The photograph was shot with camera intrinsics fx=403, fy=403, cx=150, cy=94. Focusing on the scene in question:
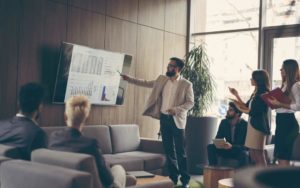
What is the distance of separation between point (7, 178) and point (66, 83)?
2909 mm

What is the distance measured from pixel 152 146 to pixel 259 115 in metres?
2.11

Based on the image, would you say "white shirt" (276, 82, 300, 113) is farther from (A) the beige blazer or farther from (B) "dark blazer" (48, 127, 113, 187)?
(B) "dark blazer" (48, 127, 113, 187)

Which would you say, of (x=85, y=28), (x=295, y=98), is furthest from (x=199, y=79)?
(x=295, y=98)

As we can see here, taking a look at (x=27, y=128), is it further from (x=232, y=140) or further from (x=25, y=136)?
(x=232, y=140)

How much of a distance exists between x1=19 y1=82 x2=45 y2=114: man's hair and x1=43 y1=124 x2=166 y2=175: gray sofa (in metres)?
1.98

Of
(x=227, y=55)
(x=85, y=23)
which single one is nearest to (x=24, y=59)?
(x=85, y=23)

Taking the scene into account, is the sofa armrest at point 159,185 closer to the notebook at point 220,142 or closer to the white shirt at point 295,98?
the white shirt at point 295,98

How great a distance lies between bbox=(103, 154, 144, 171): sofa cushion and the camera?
5051 mm

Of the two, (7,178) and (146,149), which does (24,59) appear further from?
(7,178)

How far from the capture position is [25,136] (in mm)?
2814

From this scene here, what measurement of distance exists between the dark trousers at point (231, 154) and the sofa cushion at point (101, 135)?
1.43 meters

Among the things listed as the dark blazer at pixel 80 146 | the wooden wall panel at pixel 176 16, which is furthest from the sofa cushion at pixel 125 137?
the dark blazer at pixel 80 146

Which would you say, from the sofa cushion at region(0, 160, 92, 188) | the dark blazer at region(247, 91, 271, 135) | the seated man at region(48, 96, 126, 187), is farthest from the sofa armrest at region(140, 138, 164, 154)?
the sofa cushion at region(0, 160, 92, 188)

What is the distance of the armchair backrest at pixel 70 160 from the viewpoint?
2291 millimetres
